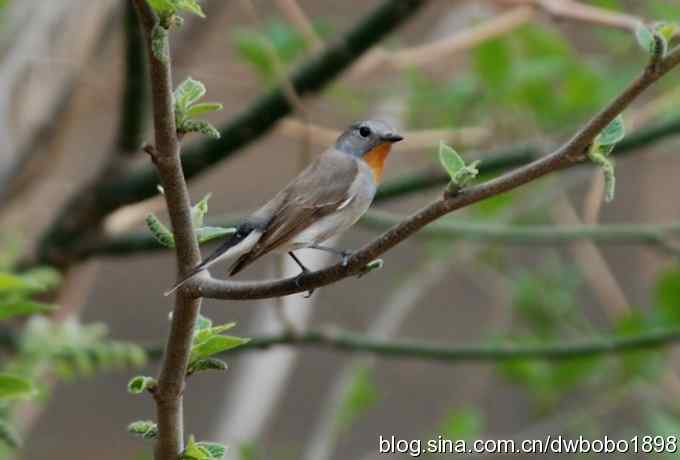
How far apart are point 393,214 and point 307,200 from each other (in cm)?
172

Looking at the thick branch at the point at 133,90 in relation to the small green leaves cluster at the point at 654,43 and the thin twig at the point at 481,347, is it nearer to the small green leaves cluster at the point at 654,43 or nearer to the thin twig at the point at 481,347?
the thin twig at the point at 481,347

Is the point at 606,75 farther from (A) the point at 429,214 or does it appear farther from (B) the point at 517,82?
(A) the point at 429,214

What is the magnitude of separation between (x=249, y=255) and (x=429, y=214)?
707mm

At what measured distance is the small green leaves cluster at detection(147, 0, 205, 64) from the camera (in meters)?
0.95

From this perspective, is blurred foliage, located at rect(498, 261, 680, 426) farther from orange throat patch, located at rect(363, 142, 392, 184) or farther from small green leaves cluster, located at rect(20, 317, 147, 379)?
small green leaves cluster, located at rect(20, 317, 147, 379)

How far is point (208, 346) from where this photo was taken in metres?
1.12

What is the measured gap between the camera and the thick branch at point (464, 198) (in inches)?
40.1

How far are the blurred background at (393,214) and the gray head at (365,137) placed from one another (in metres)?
0.13

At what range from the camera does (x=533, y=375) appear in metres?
3.79

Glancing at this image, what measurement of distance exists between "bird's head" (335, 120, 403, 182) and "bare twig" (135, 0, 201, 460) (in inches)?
42.8

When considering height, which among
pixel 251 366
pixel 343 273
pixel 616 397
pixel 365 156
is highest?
pixel 251 366

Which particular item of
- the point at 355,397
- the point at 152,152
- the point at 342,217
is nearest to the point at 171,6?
the point at 152,152

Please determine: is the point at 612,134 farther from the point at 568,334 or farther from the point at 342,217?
the point at 568,334

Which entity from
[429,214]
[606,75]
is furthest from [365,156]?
[606,75]
